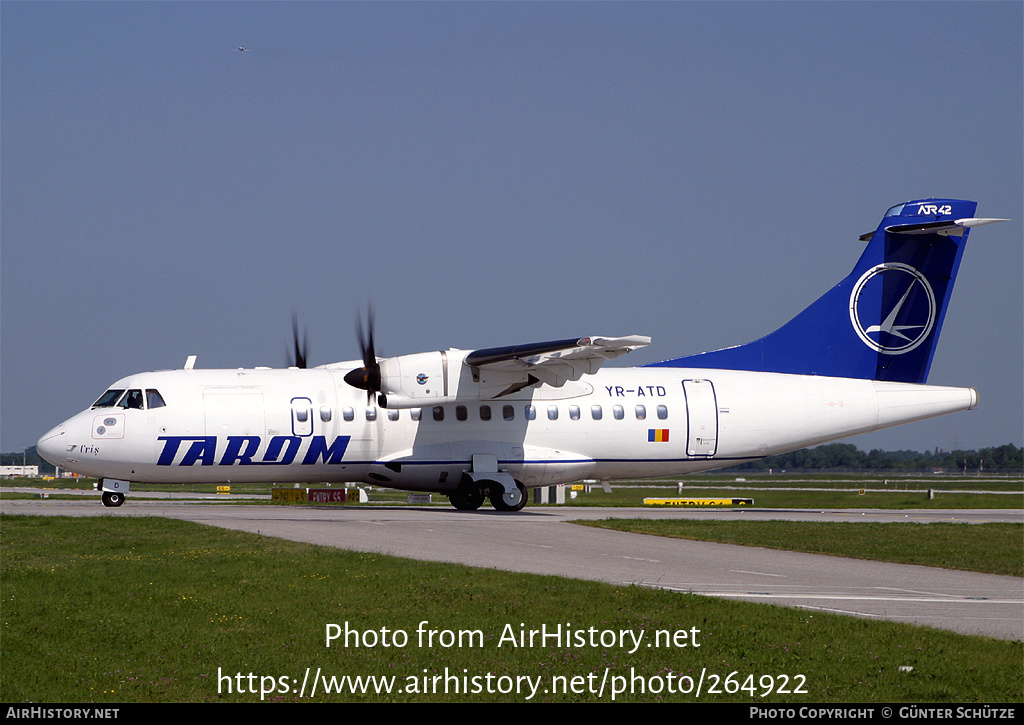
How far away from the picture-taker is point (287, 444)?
27.8 metres

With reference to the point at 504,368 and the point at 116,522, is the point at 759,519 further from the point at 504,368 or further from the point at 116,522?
the point at 116,522

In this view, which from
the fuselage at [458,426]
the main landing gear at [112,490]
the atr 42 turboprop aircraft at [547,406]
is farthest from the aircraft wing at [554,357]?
the main landing gear at [112,490]

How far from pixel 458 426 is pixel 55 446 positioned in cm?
1053

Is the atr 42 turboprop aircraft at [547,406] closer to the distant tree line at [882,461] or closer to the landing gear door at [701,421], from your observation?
the landing gear door at [701,421]

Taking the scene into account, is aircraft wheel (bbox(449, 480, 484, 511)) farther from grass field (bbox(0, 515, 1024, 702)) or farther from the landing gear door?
grass field (bbox(0, 515, 1024, 702))

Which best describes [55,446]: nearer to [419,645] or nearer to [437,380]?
[437,380]

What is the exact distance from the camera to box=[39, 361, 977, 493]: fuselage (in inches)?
1077

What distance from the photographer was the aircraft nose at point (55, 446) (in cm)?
2692

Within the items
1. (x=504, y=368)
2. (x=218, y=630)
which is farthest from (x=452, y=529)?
(x=218, y=630)

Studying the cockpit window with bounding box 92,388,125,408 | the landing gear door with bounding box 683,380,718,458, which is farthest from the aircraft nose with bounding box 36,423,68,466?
the landing gear door with bounding box 683,380,718,458

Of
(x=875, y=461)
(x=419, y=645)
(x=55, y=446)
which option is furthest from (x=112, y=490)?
(x=875, y=461)

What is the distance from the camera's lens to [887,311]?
31797mm

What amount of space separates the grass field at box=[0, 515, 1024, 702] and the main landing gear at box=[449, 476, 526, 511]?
1370 cm

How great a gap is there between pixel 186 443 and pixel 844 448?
5624 inches
